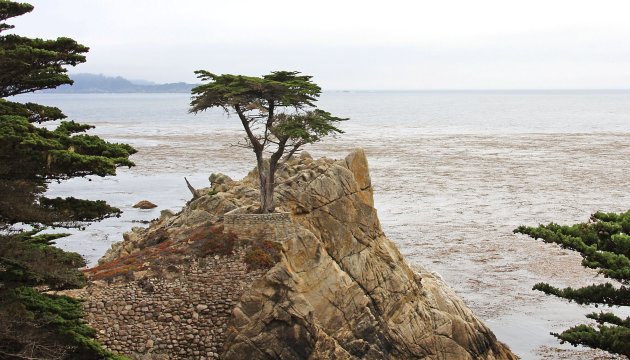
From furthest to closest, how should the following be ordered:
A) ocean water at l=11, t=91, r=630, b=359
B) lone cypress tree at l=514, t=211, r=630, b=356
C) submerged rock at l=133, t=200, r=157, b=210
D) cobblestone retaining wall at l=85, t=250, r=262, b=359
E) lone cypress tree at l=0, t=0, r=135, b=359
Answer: submerged rock at l=133, t=200, r=157, b=210 → ocean water at l=11, t=91, r=630, b=359 → cobblestone retaining wall at l=85, t=250, r=262, b=359 → lone cypress tree at l=0, t=0, r=135, b=359 → lone cypress tree at l=514, t=211, r=630, b=356

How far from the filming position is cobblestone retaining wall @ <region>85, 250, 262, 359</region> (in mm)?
24938

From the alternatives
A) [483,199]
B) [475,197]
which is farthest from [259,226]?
[475,197]

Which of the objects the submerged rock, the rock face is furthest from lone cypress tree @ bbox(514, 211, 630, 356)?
the submerged rock

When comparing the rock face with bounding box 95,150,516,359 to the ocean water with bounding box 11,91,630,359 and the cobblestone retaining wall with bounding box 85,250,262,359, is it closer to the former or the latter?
the cobblestone retaining wall with bounding box 85,250,262,359

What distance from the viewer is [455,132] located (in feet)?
453

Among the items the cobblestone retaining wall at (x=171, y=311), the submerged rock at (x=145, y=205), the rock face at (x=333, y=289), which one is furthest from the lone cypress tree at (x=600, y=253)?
the submerged rock at (x=145, y=205)

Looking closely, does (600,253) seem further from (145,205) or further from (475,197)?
(475,197)

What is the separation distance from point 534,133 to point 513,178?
210ft

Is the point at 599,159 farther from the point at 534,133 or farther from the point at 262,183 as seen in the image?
the point at 262,183

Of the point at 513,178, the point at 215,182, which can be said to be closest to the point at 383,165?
the point at 513,178

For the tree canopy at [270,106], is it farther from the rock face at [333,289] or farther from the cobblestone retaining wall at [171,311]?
the cobblestone retaining wall at [171,311]

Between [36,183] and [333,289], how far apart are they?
46.3 feet

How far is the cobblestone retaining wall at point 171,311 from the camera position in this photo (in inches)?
982

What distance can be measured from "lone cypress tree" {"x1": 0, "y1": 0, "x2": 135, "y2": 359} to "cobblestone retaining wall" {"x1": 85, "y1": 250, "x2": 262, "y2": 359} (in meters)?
7.29
